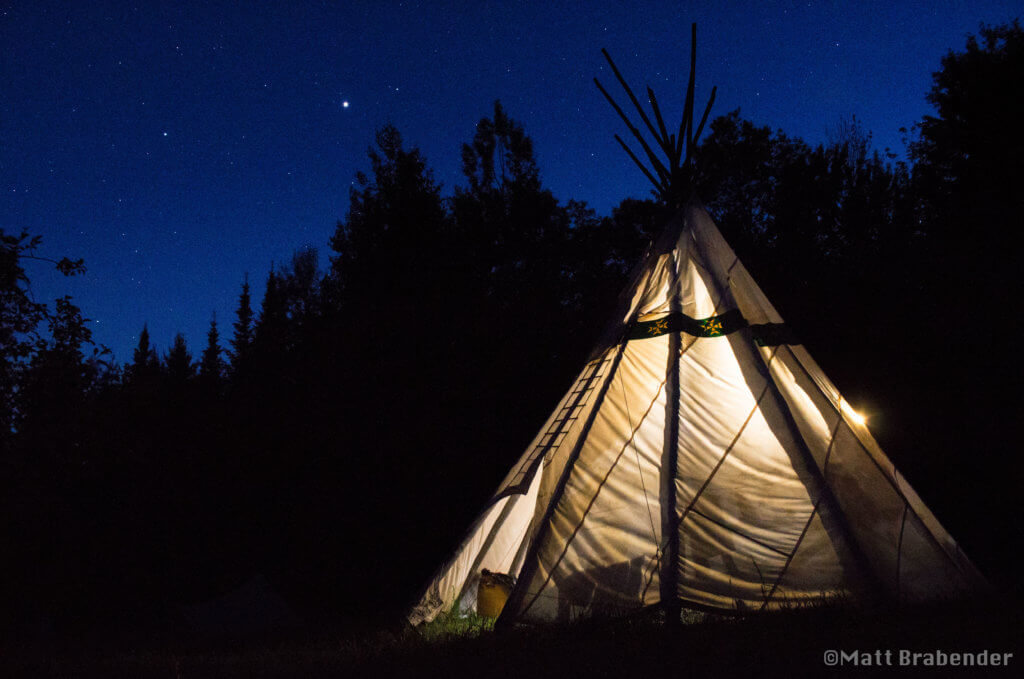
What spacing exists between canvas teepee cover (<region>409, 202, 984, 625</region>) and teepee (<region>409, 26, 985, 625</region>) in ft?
0.03

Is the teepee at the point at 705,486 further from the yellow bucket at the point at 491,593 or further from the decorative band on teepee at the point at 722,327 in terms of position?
the yellow bucket at the point at 491,593

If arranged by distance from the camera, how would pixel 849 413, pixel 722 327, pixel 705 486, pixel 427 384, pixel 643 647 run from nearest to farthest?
1. pixel 643 647
2. pixel 705 486
3. pixel 849 413
4. pixel 722 327
5. pixel 427 384

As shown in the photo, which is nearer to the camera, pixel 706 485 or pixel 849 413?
pixel 706 485

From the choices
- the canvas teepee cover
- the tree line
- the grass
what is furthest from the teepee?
the tree line

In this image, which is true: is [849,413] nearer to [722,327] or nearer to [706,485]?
[722,327]

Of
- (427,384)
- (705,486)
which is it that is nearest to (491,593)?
(705,486)

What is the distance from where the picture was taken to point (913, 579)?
11.8ft

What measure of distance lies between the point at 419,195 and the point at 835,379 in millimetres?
12245

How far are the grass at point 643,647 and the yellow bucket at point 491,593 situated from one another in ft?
1.09

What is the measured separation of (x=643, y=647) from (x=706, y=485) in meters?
1.25

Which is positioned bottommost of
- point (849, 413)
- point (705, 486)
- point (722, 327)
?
point (705, 486)

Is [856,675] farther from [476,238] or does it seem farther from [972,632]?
[476,238]

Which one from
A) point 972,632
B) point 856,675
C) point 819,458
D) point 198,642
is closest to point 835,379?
point 819,458

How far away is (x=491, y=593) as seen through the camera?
470cm
